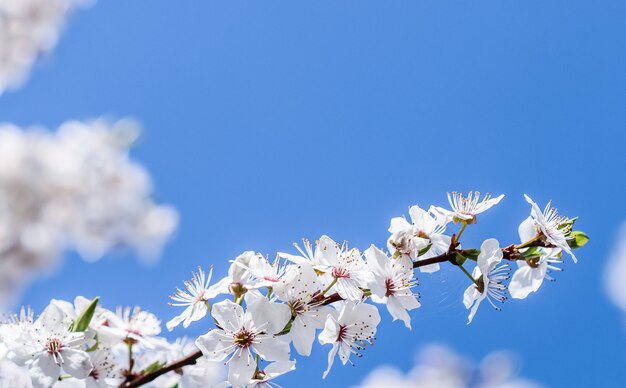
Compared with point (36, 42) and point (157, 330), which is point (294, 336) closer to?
point (157, 330)

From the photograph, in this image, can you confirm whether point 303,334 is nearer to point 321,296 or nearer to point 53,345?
point 321,296

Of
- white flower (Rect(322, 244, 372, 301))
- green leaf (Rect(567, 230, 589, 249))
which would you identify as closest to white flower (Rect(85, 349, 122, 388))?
white flower (Rect(322, 244, 372, 301))

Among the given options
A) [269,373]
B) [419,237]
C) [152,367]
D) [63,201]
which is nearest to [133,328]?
[152,367]

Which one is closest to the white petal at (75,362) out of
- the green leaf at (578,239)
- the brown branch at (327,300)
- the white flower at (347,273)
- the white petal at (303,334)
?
the brown branch at (327,300)

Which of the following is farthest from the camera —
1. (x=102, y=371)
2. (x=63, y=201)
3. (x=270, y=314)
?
(x=63, y=201)

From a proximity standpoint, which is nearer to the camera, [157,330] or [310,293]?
[310,293]

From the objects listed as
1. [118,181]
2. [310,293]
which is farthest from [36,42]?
[310,293]

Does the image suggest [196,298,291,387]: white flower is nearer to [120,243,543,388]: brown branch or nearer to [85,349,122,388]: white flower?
[120,243,543,388]: brown branch

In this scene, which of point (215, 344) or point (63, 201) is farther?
point (63, 201)
